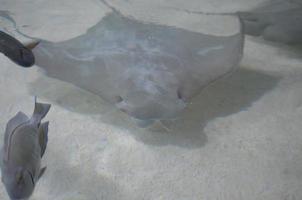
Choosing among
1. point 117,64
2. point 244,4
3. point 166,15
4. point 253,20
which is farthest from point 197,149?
point 244,4

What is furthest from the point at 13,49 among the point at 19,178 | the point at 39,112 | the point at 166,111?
the point at 166,111

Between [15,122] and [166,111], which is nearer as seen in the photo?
[15,122]

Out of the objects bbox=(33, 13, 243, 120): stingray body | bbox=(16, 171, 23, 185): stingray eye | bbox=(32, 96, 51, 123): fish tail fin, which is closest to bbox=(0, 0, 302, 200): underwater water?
bbox=(33, 13, 243, 120): stingray body

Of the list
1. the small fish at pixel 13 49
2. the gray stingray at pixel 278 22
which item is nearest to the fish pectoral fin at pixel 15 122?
the small fish at pixel 13 49

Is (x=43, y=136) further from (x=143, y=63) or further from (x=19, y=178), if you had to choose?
(x=143, y=63)

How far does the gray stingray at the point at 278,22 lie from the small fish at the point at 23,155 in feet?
9.89

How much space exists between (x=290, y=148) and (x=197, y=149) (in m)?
0.72

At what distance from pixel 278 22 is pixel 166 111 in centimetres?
238

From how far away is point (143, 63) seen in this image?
311cm

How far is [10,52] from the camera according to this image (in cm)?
206

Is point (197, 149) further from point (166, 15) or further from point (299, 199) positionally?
point (166, 15)

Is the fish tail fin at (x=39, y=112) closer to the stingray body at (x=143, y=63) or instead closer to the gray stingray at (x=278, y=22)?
the stingray body at (x=143, y=63)

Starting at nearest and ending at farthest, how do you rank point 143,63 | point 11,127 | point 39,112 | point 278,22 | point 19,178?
point 19,178 < point 11,127 < point 39,112 < point 143,63 < point 278,22

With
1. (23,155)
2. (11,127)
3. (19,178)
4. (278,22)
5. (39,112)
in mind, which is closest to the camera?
(19,178)
